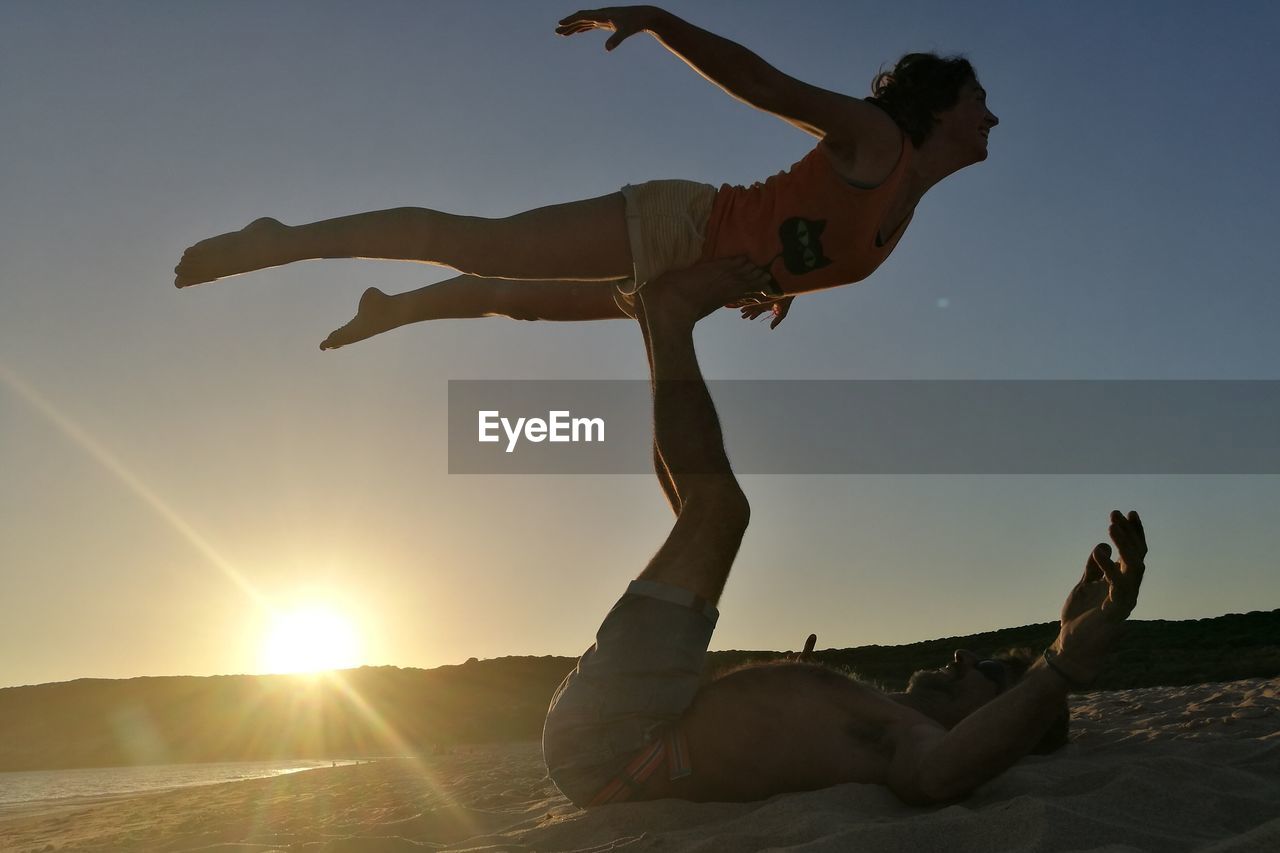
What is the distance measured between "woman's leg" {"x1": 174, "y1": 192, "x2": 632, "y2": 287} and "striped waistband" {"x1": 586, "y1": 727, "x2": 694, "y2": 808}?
154cm

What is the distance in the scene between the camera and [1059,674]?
2215 millimetres

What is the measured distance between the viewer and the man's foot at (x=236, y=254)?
312 cm

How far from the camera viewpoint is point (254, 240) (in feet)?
10.4

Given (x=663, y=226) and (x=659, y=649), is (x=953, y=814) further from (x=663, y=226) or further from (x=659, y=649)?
(x=663, y=226)

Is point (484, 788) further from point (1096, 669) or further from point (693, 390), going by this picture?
point (1096, 669)

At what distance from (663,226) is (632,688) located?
5.03 ft

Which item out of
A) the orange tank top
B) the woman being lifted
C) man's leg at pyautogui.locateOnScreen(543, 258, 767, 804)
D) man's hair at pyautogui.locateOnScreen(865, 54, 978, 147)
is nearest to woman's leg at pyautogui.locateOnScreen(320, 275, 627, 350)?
the woman being lifted

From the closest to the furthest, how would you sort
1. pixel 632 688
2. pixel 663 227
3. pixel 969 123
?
pixel 632 688, pixel 663 227, pixel 969 123

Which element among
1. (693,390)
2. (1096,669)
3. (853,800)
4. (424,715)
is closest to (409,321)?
(693,390)

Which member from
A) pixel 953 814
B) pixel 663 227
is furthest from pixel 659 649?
pixel 663 227

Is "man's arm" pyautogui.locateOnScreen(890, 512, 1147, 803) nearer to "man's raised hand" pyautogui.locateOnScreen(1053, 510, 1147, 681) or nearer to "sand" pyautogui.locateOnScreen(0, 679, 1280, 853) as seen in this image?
"man's raised hand" pyautogui.locateOnScreen(1053, 510, 1147, 681)

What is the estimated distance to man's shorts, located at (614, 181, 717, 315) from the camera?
3127mm

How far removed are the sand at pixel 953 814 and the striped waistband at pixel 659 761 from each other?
0.08 m

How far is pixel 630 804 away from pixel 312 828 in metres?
1.94
